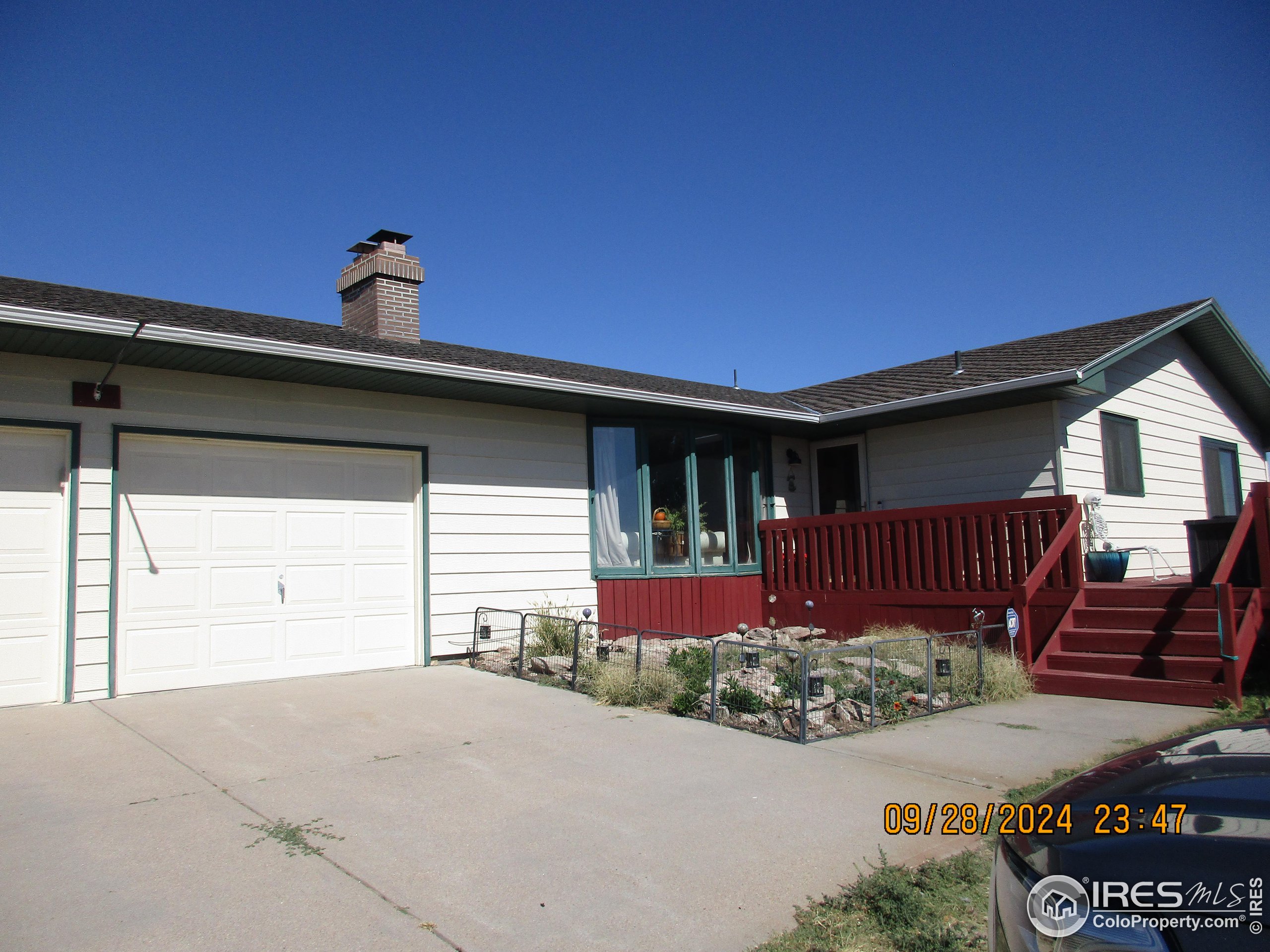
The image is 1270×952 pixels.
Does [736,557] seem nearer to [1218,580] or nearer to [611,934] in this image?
[1218,580]

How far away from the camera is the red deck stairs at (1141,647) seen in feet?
23.6

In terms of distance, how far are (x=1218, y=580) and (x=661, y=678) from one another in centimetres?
494

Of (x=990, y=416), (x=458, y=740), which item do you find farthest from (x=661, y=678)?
(x=990, y=416)

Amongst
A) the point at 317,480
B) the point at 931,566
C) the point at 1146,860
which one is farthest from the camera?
the point at 931,566

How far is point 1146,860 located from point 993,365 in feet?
35.1

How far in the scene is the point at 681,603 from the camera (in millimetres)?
10867

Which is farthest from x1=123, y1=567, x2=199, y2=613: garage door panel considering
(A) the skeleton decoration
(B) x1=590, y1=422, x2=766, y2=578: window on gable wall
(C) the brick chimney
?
(A) the skeleton decoration

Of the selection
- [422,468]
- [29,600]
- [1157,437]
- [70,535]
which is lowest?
[29,600]

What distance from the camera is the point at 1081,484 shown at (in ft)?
34.1

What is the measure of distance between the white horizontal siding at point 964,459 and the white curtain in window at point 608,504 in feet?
12.6

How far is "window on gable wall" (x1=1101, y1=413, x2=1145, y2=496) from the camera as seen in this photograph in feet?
36.0

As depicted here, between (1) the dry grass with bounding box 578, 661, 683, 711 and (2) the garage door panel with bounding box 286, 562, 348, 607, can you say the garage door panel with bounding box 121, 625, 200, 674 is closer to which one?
(2) the garage door panel with bounding box 286, 562, 348, 607

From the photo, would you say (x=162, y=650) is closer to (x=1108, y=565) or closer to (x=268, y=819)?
(x=268, y=819)

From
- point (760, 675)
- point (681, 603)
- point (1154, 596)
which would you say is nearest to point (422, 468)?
point (681, 603)
